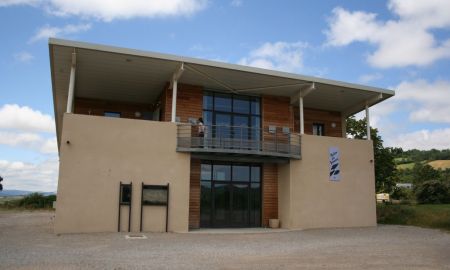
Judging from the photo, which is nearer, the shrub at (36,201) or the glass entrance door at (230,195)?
the glass entrance door at (230,195)

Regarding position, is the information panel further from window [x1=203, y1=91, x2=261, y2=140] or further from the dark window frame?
the dark window frame

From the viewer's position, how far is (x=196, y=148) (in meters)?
14.6

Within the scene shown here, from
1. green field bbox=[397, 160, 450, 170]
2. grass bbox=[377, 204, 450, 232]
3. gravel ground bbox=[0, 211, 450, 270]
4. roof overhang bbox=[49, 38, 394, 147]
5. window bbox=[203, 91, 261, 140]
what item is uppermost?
green field bbox=[397, 160, 450, 170]

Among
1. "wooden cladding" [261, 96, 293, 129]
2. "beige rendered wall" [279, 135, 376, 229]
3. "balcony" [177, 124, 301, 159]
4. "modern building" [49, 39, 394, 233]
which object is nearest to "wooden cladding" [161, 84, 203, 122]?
"modern building" [49, 39, 394, 233]

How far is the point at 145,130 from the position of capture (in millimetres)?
14414

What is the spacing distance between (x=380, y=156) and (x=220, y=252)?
63.4 ft

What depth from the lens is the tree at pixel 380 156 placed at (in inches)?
1019

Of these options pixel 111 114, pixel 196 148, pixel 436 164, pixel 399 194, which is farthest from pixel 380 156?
pixel 436 164

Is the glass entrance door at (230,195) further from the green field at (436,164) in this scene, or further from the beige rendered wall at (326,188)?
the green field at (436,164)

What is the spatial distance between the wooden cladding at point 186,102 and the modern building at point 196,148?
41 millimetres

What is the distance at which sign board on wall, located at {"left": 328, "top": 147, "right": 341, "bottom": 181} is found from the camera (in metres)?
17.1

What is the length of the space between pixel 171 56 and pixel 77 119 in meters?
3.76

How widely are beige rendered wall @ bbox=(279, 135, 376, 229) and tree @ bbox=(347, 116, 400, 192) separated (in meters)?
8.47

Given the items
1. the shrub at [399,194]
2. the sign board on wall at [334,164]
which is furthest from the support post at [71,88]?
the shrub at [399,194]
